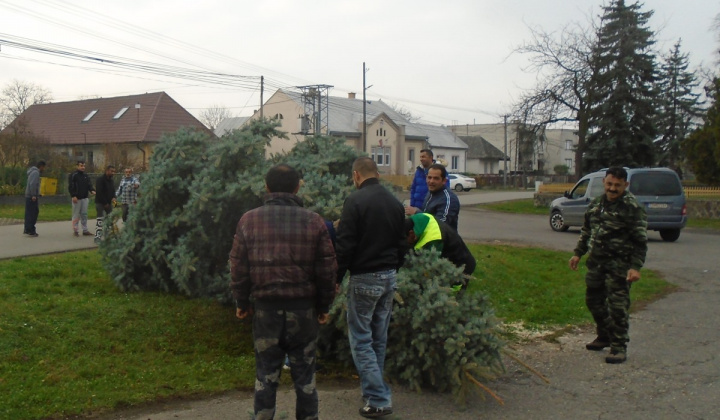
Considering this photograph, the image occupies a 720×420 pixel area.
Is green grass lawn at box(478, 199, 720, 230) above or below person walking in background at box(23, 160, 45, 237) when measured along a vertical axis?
below

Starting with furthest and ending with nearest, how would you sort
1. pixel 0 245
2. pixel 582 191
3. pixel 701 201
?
pixel 701 201
pixel 582 191
pixel 0 245

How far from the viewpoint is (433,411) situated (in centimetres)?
534

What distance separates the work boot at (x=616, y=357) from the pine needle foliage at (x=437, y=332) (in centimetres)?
167

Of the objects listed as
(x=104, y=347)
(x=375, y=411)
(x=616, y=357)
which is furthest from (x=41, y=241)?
(x=616, y=357)

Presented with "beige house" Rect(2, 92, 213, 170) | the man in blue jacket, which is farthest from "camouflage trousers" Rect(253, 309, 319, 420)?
"beige house" Rect(2, 92, 213, 170)

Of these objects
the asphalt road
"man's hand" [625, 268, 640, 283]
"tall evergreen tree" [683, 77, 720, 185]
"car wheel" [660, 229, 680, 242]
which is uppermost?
"tall evergreen tree" [683, 77, 720, 185]

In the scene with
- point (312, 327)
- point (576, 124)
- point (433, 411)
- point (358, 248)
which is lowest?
point (433, 411)

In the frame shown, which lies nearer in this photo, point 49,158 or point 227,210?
point 227,210

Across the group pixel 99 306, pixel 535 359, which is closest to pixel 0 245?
pixel 99 306

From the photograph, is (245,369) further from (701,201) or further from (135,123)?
(135,123)

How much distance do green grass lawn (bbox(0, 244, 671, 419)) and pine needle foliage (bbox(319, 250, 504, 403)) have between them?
0.84 metres

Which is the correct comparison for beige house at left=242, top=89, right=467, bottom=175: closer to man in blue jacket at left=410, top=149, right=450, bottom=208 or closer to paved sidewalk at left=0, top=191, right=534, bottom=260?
paved sidewalk at left=0, top=191, right=534, bottom=260

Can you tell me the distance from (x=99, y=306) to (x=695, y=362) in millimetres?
6077

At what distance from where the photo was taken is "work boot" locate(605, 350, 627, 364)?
22.1 feet
